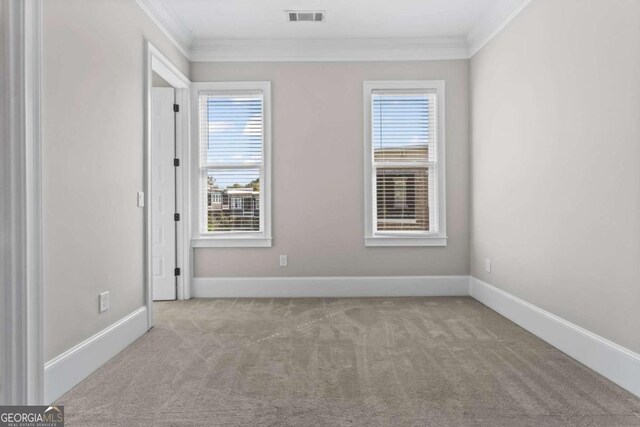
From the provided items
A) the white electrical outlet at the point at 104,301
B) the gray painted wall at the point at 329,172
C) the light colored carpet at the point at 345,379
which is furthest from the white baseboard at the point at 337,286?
the white electrical outlet at the point at 104,301

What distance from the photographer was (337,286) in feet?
15.6

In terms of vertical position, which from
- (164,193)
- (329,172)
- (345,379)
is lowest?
(345,379)

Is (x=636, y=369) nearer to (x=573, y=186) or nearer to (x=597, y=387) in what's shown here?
(x=597, y=387)

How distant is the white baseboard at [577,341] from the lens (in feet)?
7.64

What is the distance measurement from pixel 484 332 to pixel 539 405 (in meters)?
1.28

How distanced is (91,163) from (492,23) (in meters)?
3.81

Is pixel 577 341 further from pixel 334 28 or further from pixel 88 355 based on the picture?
pixel 334 28

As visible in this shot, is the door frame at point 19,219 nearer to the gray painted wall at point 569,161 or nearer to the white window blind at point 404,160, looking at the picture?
the gray painted wall at point 569,161

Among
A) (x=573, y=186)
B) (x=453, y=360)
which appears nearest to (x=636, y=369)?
(x=453, y=360)

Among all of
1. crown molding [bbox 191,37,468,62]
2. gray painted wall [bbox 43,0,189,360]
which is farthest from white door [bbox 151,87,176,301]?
gray painted wall [bbox 43,0,189,360]

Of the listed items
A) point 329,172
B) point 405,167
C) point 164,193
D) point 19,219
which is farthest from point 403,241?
point 19,219

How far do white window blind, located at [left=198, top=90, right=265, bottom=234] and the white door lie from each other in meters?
0.33

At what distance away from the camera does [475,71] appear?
15.1 ft

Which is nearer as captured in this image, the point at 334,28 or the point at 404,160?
the point at 334,28
